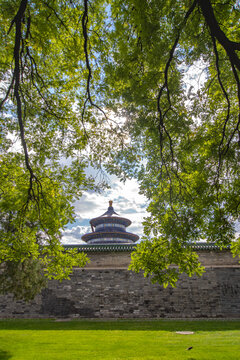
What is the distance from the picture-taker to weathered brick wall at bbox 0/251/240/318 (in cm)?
1441

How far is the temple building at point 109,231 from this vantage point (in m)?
25.7

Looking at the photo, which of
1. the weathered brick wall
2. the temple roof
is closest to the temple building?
the temple roof

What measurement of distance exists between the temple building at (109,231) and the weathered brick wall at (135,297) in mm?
9549

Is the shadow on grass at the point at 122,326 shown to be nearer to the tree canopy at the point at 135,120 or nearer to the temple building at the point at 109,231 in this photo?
the tree canopy at the point at 135,120

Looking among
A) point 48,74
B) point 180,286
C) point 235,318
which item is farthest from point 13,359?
point 235,318

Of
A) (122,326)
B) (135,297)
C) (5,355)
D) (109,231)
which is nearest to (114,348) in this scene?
(5,355)

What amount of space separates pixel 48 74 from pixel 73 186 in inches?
105

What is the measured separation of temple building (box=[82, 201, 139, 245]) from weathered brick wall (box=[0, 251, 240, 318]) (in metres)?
9.55

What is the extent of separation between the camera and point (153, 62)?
15.7ft

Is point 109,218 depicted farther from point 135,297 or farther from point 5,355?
point 5,355

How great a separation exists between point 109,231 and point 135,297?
11211 mm

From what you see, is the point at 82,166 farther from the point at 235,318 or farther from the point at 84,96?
the point at 235,318

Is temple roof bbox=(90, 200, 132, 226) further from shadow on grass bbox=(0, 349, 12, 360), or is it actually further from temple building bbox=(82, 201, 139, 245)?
shadow on grass bbox=(0, 349, 12, 360)

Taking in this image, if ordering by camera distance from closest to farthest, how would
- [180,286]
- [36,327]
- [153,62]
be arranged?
[153,62] → [36,327] → [180,286]
